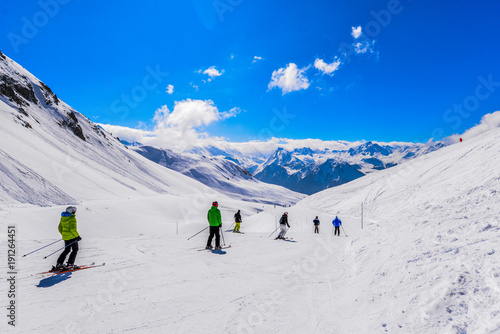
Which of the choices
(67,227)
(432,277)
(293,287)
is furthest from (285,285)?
(67,227)

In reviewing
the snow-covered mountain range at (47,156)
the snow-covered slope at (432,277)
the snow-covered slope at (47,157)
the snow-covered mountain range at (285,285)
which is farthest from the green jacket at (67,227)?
the snow-covered mountain range at (47,156)

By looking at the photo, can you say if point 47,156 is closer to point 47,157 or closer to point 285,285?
point 47,157

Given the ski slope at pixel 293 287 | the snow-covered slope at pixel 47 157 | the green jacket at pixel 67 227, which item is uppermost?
the snow-covered slope at pixel 47 157

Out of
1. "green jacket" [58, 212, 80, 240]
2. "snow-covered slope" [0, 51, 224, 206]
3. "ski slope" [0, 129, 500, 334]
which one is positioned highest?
"snow-covered slope" [0, 51, 224, 206]

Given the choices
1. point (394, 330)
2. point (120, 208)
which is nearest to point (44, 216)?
point (120, 208)

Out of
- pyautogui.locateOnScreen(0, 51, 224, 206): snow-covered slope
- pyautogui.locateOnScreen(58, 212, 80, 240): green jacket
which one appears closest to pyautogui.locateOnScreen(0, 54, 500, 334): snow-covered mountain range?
pyautogui.locateOnScreen(58, 212, 80, 240): green jacket

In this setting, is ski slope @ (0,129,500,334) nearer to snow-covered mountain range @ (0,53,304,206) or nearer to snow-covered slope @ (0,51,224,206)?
snow-covered slope @ (0,51,224,206)

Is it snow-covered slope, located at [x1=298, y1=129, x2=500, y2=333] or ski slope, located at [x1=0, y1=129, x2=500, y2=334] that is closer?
snow-covered slope, located at [x1=298, y1=129, x2=500, y2=333]

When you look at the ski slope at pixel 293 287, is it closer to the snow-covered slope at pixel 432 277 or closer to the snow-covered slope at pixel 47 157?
the snow-covered slope at pixel 432 277

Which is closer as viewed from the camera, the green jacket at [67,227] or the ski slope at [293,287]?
the ski slope at [293,287]

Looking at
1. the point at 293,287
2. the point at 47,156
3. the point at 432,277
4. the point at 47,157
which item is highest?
the point at 47,156

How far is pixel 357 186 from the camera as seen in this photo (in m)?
48.5

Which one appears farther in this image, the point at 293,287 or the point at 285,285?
the point at 285,285

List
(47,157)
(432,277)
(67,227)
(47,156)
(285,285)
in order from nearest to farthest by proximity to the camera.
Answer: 1. (432,277)
2. (285,285)
3. (67,227)
4. (47,157)
5. (47,156)
